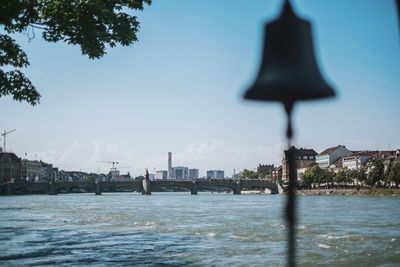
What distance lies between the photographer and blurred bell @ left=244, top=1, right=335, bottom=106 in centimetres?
304

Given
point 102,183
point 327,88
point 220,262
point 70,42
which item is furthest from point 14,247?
point 102,183

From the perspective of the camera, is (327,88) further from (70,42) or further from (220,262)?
(220,262)

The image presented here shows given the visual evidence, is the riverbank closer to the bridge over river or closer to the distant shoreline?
the distant shoreline

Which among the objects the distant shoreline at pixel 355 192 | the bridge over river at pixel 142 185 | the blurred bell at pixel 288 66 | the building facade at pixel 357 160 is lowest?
the distant shoreline at pixel 355 192

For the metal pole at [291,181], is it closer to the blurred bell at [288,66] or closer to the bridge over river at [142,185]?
the blurred bell at [288,66]

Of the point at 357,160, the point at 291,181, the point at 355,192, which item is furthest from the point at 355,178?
the point at 291,181

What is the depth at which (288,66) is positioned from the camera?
123 inches

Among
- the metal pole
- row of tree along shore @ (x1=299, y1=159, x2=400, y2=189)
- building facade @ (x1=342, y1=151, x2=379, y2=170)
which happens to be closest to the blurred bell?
the metal pole

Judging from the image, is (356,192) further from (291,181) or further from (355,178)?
(291,181)

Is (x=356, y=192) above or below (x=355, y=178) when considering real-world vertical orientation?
below

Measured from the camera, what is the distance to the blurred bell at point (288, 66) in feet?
9.96

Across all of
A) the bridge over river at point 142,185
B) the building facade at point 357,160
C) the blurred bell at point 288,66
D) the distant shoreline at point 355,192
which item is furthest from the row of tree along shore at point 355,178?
the blurred bell at point 288,66

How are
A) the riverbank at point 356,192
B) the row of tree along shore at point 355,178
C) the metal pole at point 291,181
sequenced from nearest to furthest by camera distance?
the metal pole at point 291,181, the riverbank at point 356,192, the row of tree along shore at point 355,178

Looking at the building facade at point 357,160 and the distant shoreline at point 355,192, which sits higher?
the building facade at point 357,160
